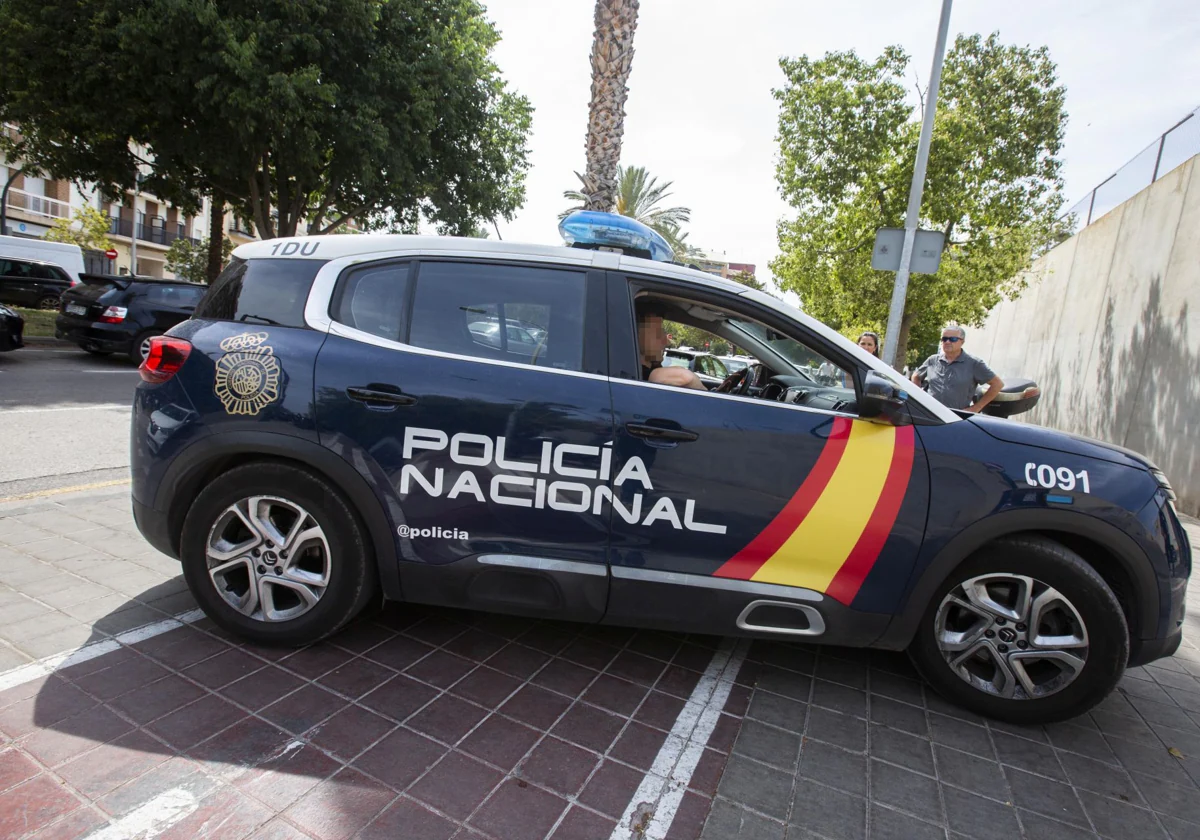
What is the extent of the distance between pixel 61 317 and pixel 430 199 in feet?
30.3

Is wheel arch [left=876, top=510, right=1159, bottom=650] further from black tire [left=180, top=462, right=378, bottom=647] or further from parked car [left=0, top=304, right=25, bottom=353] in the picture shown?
parked car [left=0, top=304, right=25, bottom=353]

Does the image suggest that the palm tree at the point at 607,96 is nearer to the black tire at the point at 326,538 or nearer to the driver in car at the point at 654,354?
the driver in car at the point at 654,354

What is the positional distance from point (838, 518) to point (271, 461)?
2340 mm

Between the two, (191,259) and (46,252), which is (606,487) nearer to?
(46,252)

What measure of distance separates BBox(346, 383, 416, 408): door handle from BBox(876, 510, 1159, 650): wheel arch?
87.1 inches

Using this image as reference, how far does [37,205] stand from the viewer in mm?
33781

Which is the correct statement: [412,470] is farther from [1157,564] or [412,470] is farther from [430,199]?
[430,199]

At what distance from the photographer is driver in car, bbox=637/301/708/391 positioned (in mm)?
2775

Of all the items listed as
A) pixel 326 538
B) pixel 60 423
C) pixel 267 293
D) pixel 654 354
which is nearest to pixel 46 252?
pixel 60 423

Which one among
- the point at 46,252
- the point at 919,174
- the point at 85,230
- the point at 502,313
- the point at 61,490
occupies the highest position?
the point at 919,174

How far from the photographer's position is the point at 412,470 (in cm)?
267

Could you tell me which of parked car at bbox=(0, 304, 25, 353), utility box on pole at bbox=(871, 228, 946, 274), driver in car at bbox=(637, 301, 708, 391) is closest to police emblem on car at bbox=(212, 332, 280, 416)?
driver in car at bbox=(637, 301, 708, 391)

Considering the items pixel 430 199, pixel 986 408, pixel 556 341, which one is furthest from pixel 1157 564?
pixel 430 199

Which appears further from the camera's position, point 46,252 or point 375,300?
point 46,252
